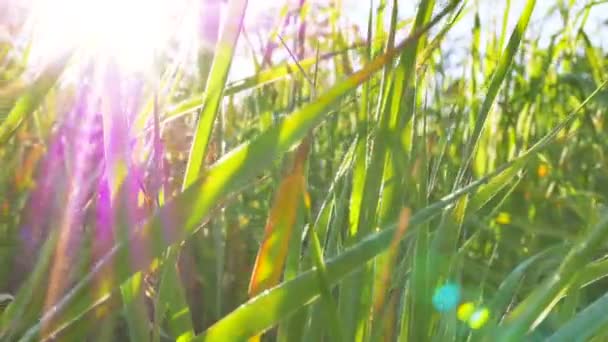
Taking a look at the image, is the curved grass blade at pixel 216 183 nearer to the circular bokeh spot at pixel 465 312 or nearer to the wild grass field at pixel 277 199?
the wild grass field at pixel 277 199

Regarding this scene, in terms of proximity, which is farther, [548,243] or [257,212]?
[548,243]

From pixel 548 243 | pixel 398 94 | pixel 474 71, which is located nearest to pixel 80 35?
pixel 398 94

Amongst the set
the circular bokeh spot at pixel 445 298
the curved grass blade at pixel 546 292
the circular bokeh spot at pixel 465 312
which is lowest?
the circular bokeh spot at pixel 465 312

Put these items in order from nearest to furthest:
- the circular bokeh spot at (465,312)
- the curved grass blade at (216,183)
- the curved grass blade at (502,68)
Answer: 1. the curved grass blade at (216,183)
2. the curved grass blade at (502,68)
3. the circular bokeh spot at (465,312)

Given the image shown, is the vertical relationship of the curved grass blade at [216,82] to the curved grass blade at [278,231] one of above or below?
above

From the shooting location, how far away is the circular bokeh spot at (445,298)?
2.01 feet

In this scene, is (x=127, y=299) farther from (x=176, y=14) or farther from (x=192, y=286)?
(x=192, y=286)

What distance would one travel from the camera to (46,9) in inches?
27.3

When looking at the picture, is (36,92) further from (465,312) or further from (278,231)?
(465,312)

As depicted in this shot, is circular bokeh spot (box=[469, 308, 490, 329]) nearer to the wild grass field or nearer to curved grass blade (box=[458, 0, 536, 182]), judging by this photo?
the wild grass field

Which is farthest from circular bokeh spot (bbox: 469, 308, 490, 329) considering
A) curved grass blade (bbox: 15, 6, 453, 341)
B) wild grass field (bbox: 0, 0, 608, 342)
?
curved grass blade (bbox: 15, 6, 453, 341)

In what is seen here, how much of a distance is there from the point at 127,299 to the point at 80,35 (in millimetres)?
151

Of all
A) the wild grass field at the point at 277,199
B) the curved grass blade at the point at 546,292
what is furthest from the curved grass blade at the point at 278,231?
the curved grass blade at the point at 546,292

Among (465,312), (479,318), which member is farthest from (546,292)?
(465,312)
